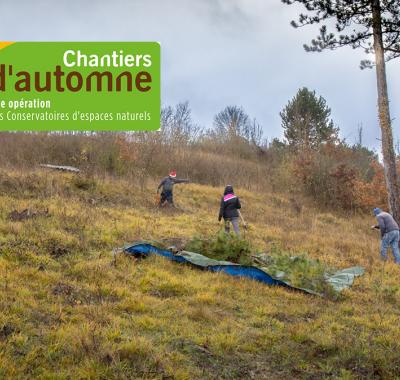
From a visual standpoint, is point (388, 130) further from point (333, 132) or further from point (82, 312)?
point (333, 132)

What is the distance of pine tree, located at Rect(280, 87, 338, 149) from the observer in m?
35.7

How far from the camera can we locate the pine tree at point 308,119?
1404 inches

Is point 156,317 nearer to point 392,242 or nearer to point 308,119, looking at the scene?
point 392,242

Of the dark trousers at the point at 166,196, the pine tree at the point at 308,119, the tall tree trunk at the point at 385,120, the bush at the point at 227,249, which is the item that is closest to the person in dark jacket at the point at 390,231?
the tall tree trunk at the point at 385,120

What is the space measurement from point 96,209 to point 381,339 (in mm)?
9896

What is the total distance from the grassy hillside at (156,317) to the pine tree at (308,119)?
24868 millimetres

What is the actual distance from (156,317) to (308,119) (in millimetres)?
31892

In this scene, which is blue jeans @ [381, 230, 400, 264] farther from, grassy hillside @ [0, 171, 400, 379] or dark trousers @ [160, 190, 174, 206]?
dark trousers @ [160, 190, 174, 206]

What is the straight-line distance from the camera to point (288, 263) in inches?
349

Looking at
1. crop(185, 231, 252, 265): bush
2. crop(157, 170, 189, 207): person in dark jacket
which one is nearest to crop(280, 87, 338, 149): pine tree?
crop(157, 170, 189, 207): person in dark jacket

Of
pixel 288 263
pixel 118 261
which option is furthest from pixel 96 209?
pixel 288 263

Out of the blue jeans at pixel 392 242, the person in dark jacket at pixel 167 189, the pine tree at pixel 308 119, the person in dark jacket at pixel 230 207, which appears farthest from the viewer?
the pine tree at pixel 308 119

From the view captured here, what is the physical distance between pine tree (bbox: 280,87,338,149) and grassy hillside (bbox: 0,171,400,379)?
2487 centimetres

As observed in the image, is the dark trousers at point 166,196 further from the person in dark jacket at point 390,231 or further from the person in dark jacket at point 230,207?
the person in dark jacket at point 390,231
